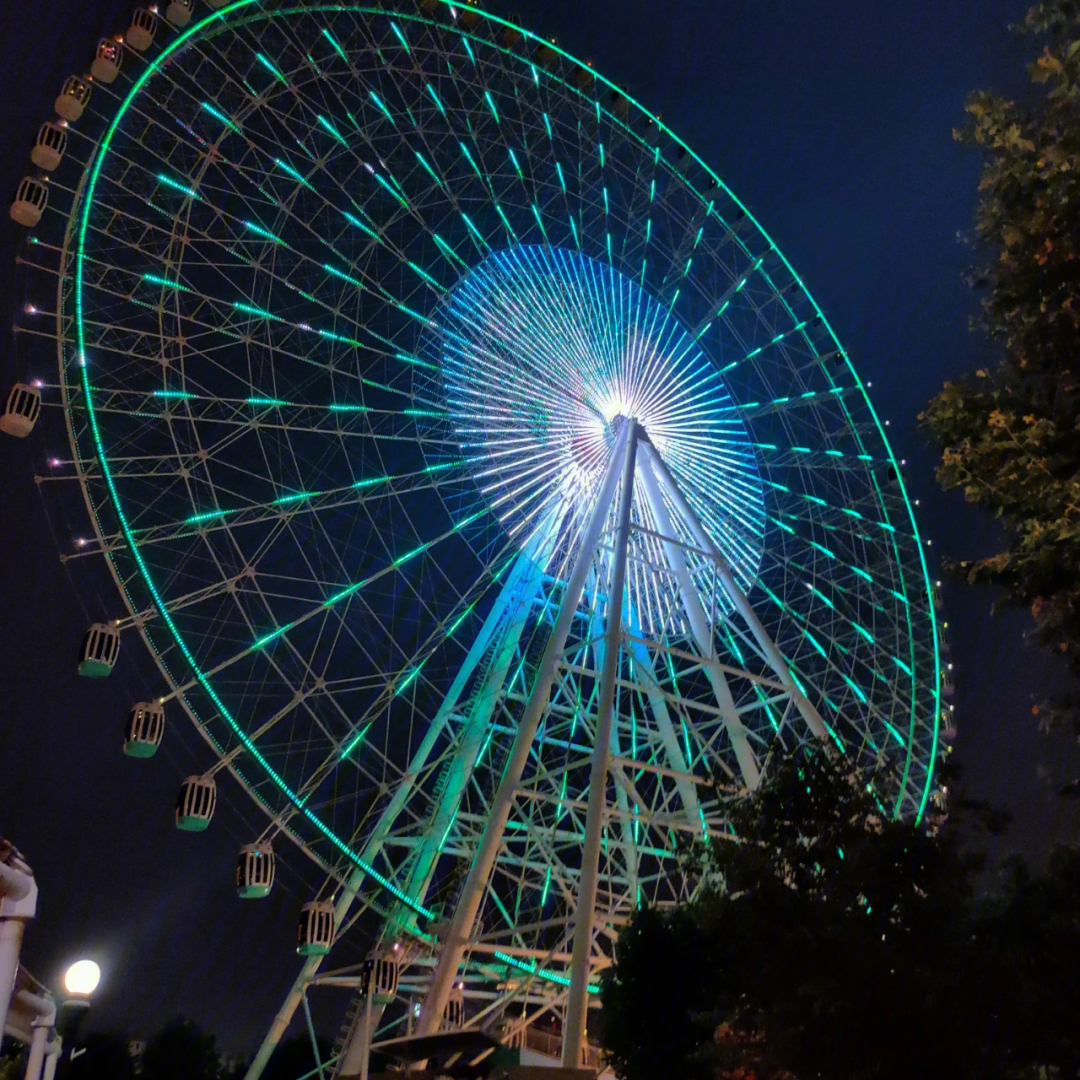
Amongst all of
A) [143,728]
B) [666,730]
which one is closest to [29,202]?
[143,728]

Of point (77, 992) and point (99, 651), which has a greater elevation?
point (99, 651)

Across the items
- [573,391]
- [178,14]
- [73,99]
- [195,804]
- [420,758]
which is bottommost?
[195,804]

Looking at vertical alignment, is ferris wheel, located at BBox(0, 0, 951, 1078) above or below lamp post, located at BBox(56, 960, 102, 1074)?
above

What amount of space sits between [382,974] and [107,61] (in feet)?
53.9

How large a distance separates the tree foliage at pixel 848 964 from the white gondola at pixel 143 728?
7.76m

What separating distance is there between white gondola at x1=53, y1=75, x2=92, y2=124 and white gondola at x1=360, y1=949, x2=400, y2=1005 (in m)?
15.8

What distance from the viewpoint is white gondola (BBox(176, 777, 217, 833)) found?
1753 centimetres

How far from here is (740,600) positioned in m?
23.1

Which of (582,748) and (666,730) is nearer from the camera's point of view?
(666,730)

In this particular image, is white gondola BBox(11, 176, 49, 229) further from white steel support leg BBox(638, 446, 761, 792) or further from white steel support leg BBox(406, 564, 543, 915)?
white steel support leg BBox(638, 446, 761, 792)

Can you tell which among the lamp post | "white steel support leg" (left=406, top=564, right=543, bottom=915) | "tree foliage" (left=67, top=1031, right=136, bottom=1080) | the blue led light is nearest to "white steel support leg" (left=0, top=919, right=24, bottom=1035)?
the lamp post

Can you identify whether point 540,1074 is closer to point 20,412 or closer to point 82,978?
point 82,978

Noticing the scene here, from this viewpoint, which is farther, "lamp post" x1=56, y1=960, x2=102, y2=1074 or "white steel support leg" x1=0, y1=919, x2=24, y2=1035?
"white steel support leg" x1=0, y1=919, x2=24, y2=1035

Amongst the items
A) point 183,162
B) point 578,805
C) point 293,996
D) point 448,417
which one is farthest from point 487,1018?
point 183,162
